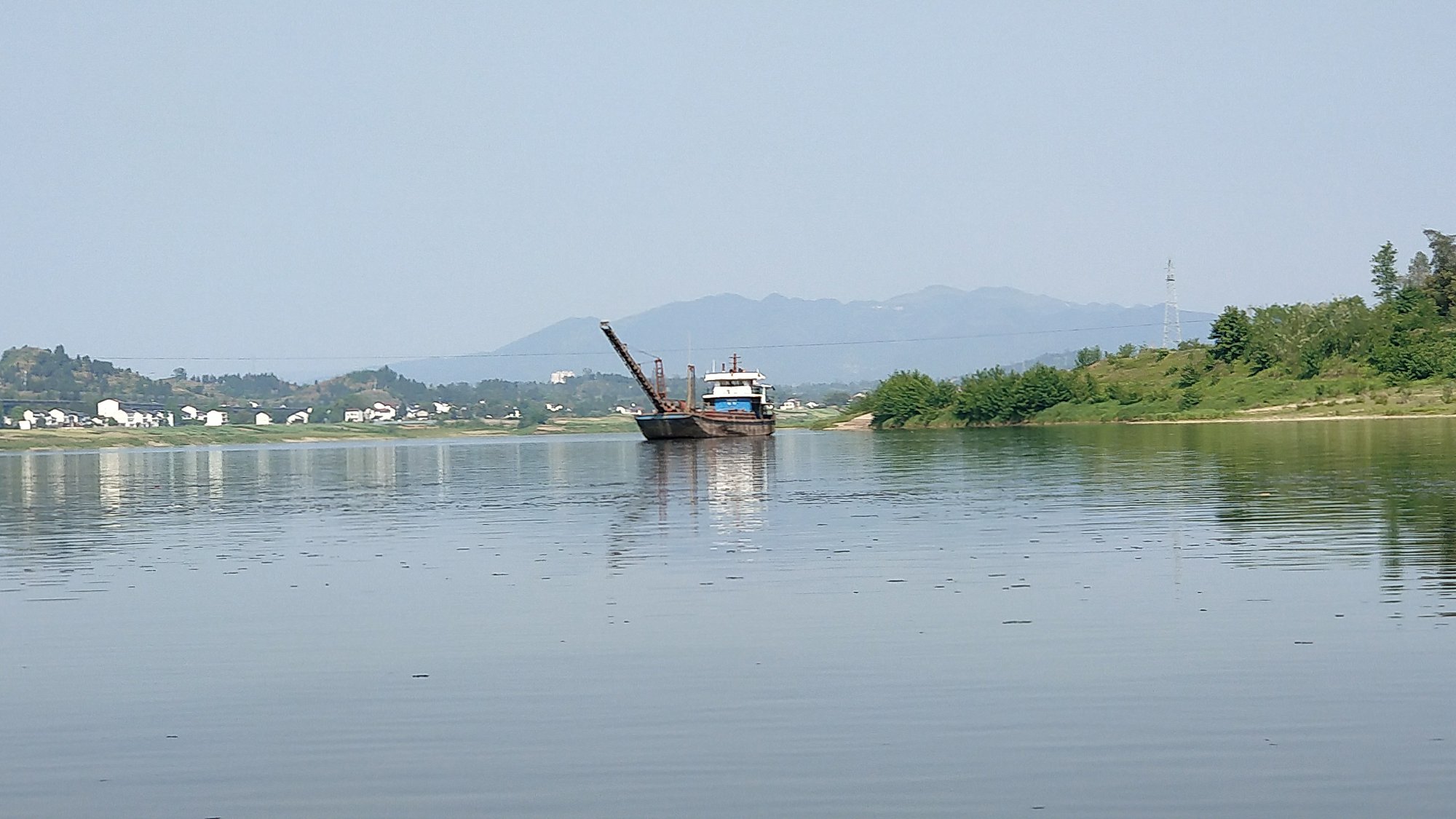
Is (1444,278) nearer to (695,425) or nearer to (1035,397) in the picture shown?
(1035,397)

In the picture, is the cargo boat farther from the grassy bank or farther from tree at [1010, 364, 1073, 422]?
the grassy bank

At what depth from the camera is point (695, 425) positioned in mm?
132125

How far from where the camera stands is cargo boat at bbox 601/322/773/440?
132 m

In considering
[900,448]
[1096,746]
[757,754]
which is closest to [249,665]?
[757,754]

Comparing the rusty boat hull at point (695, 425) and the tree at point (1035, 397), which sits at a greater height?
the tree at point (1035, 397)

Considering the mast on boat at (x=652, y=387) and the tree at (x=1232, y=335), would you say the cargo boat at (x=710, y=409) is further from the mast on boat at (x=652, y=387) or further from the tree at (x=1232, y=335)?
the tree at (x=1232, y=335)

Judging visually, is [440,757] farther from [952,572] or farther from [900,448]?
[900,448]

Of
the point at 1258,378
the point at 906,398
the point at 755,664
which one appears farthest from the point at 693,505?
the point at 906,398

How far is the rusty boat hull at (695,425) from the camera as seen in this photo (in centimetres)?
13162

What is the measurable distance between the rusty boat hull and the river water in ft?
288

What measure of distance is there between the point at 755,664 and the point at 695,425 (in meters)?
113

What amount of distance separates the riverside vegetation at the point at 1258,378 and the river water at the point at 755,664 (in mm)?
105534

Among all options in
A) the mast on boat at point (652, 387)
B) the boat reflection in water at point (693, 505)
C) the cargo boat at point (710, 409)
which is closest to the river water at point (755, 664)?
the boat reflection in water at point (693, 505)

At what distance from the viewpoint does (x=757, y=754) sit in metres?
14.4
